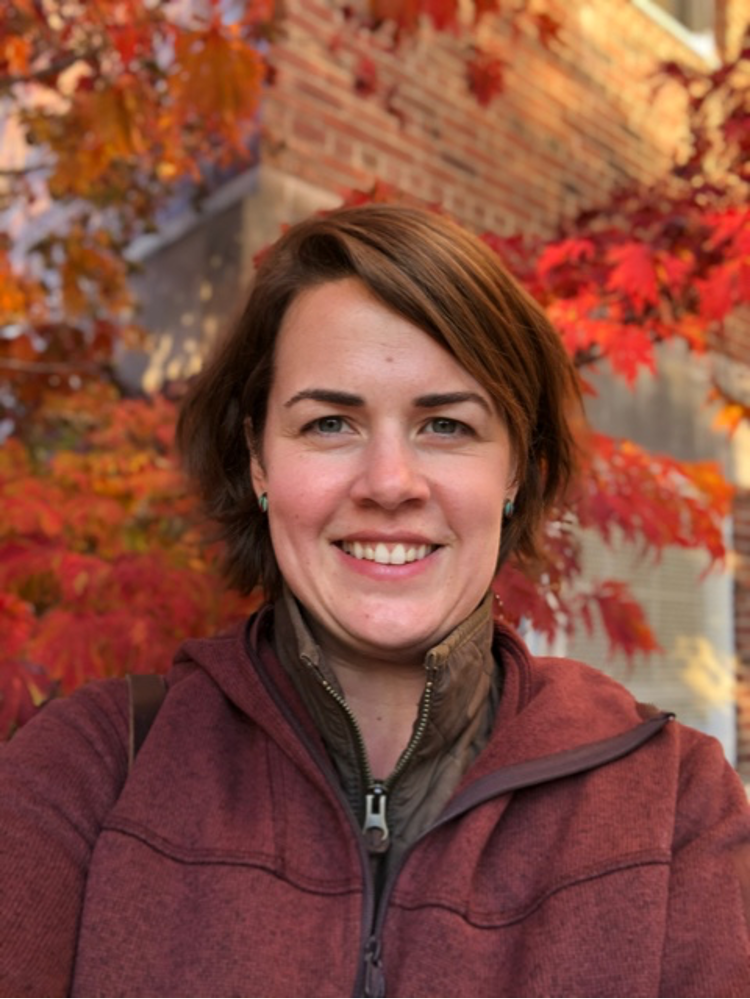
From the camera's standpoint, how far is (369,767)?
5.43 ft

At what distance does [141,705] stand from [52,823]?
268 millimetres

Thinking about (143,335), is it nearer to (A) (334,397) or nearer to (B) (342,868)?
(A) (334,397)

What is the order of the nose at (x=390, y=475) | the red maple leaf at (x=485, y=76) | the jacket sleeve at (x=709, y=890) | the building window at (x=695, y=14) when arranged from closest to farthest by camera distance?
the jacket sleeve at (x=709, y=890) → the nose at (x=390, y=475) → the red maple leaf at (x=485, y=76) → the building window at (x=695, y=14)

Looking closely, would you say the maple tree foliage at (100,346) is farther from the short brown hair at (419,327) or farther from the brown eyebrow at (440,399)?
the brown eyebrow at (440,399)

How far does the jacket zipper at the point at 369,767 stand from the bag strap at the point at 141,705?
28 centimetres

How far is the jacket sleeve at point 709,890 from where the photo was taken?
4.43 ft

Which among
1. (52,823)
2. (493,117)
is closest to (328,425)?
(52,823)

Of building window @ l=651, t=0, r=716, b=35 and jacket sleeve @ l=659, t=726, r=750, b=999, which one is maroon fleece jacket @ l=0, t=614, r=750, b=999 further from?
building window @ l=651, t=0, r=716, b=35

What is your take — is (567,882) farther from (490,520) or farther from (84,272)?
(84,272)

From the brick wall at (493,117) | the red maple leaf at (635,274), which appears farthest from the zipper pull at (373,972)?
the brick wall at (493,117)

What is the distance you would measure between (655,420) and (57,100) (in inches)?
173

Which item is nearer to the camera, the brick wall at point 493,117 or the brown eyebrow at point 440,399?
the brown eyebrow at point 440,399

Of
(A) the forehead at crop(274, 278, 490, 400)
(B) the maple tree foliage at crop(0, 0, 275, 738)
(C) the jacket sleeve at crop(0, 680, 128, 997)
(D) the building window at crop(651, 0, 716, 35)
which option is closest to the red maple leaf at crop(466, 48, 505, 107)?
(B) the maple tree foliage at crop(0, 0, 275, 738)

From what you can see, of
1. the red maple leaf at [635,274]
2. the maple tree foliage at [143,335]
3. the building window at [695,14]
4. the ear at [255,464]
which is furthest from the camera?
the building window at [695,14]
